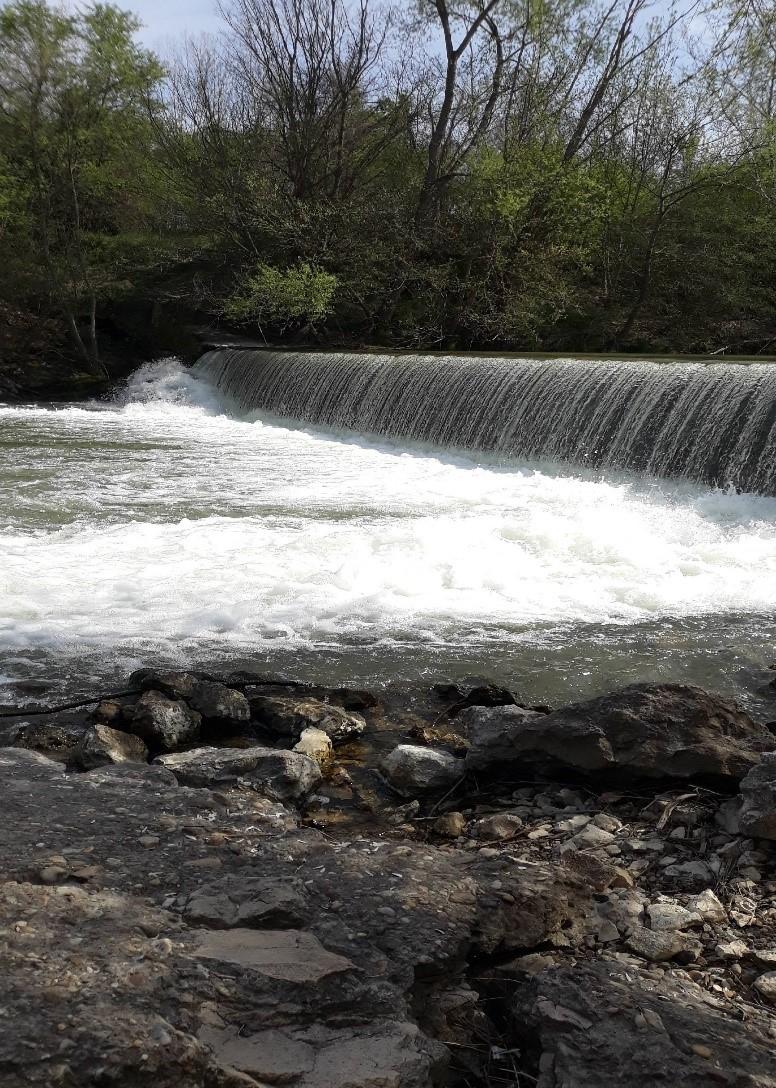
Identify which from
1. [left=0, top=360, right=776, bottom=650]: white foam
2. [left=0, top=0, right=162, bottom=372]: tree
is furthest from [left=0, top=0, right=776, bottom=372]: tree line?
[left=0, top=360, right=776, bottom=650]: white foam

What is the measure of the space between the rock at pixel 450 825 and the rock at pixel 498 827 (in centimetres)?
5

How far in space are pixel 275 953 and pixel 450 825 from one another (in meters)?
1.28

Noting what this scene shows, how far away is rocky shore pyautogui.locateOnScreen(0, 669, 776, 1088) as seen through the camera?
5.70 ft

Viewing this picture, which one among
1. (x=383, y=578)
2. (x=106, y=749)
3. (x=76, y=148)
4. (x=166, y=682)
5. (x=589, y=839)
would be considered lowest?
(x=106, y=749)

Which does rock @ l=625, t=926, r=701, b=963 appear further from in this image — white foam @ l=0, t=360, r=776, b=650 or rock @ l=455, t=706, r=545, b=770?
white foam @ l=0, t=360, r=776, b=650

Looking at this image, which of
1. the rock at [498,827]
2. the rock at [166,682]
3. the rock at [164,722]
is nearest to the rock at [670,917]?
the rock at [498,827]

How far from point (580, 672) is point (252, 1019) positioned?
11.0 feet

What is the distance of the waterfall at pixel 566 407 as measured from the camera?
1071cm

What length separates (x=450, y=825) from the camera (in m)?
3.21

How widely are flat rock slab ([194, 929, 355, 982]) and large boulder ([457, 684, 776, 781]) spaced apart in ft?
5.27

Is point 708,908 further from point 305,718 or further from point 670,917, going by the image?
point 305,718

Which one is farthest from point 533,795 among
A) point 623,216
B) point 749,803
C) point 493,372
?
point 623,216

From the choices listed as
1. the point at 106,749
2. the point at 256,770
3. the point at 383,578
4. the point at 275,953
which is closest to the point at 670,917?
the point at 275,953

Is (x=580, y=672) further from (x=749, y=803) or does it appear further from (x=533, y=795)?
(x=749, y=803)
